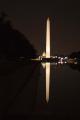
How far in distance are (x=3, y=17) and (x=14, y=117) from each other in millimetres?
59749

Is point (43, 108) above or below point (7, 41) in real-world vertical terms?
below

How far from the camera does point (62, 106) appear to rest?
11.1m

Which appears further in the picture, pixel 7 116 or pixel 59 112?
pixel 59 112

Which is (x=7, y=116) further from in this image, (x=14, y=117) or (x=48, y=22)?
(x=48, y=22)

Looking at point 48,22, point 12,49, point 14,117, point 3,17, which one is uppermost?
point 48,22

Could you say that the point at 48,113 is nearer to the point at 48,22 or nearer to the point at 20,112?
the point at 20,112

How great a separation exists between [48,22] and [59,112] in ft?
305

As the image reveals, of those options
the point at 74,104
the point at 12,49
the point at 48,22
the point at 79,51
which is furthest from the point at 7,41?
the point at 79,51

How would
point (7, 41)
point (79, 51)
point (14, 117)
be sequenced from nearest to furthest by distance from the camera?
point (14, 117)
point (7, 41)
point (79, 51)

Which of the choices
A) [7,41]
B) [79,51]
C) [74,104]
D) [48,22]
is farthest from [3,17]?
[79,51]

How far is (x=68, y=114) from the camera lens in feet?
30.8

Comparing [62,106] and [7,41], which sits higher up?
[7,41]

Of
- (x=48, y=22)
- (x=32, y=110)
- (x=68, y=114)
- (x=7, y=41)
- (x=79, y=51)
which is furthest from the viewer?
(x=79, y=51)

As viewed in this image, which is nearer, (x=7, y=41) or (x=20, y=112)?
(x=20, y=112)
